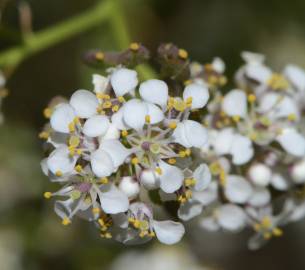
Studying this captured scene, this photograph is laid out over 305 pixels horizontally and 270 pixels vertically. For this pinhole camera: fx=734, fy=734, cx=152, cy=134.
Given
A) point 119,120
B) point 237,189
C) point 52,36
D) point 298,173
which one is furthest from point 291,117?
point 52,36

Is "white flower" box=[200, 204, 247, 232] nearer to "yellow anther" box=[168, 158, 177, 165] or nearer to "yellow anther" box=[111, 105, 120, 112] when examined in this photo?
"yellow anther" box=[168, 158, 177, 165]

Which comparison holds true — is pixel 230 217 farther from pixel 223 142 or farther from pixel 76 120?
pixel 76 120

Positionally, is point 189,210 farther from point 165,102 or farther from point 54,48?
point 54,48

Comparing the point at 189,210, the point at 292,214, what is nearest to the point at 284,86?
the point at 292,214

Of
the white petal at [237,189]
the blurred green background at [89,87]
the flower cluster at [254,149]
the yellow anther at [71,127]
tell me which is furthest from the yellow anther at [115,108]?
the blurred green background at [89,87]

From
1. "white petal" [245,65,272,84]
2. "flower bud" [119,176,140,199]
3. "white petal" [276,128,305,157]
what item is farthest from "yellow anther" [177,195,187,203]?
"white petal" [245,65,272,84]

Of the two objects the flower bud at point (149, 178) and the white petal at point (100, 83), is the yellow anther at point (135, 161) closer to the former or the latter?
the flower bud at point (149, 178)
